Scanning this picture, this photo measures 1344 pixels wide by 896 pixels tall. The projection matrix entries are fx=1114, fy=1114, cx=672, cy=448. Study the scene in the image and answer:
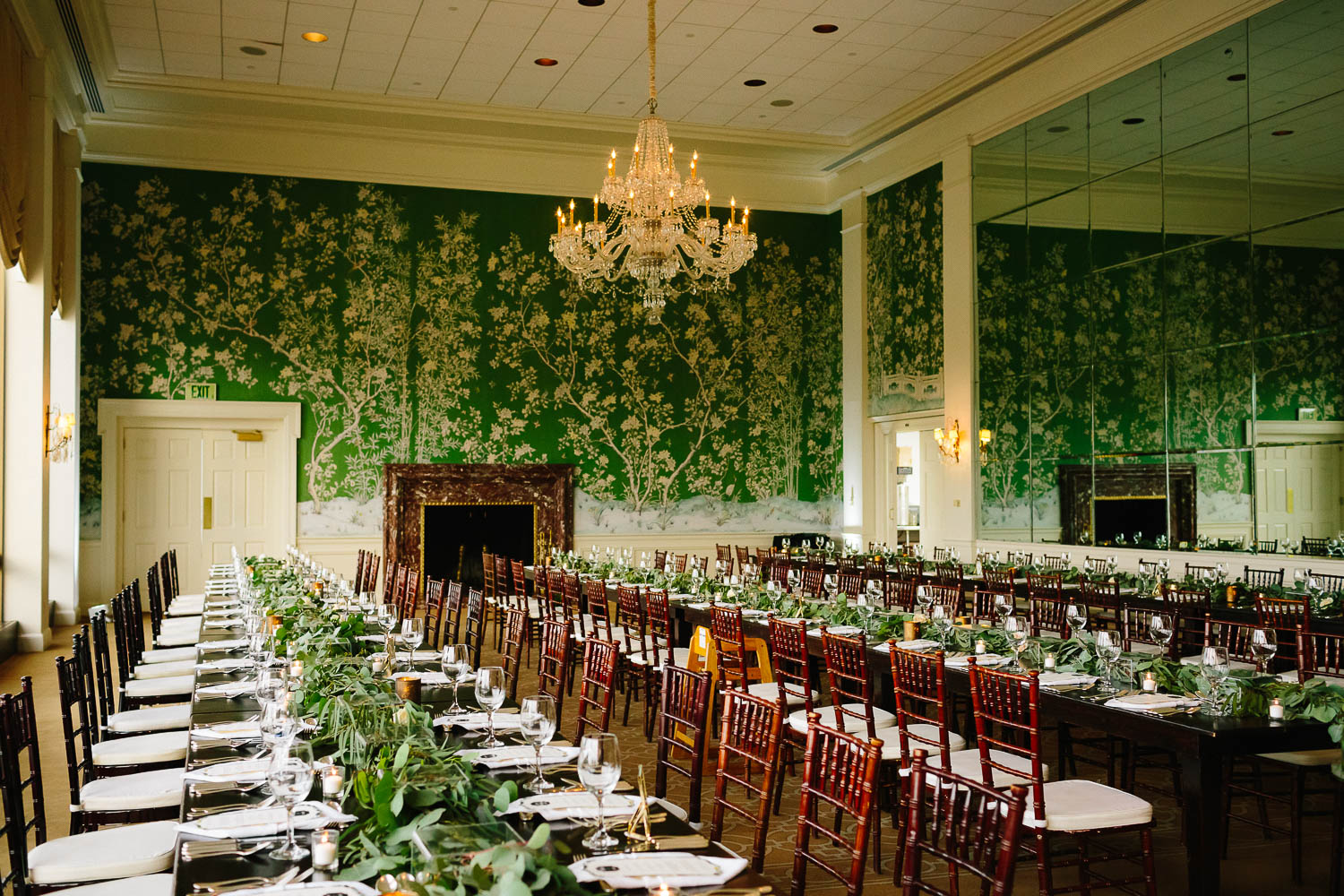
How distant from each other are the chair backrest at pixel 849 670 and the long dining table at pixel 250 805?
1585 millimetres

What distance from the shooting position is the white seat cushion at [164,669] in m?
6.23

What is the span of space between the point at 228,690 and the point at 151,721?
940 millimetres

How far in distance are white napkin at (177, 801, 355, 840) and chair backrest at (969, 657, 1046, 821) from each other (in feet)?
7.38

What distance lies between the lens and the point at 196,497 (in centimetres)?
1371

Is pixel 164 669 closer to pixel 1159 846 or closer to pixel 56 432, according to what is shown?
pixel 1159 846

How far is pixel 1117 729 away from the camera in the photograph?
405 cm

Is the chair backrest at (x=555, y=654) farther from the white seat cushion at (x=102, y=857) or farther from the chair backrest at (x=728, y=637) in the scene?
the white seat cushion at (x=102, y=857)

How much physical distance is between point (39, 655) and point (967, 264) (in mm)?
10443

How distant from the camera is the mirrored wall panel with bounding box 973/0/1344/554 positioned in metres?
9.07

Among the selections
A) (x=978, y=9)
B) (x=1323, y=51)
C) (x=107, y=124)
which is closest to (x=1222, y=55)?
(x=1323, y=51)

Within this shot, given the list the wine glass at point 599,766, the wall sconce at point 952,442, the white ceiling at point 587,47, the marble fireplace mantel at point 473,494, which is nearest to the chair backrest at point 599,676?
the wine glass at point 599,766

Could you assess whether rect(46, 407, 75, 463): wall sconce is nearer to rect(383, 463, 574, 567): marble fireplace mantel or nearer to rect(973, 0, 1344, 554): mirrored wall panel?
rect(383, 463, 574, 567): marble fireplace mantel

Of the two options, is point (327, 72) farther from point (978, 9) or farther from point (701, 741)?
point (701, 741)

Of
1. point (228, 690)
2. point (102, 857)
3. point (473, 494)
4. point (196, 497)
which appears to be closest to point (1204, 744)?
point (102, 857)
